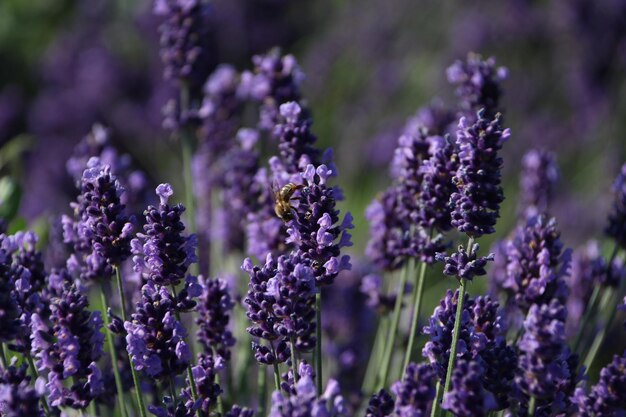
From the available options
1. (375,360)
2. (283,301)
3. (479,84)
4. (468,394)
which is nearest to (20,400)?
(283,301)

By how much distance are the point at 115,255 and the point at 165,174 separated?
403cm

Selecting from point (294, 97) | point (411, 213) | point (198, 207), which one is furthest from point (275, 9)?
point (411, 213)

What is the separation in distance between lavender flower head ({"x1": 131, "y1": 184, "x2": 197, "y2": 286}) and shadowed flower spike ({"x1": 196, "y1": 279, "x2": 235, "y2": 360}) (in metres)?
0.20

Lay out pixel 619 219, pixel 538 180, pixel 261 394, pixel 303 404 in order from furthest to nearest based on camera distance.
Result: pixel 538 180 → pixel 619 219 → pixel 261 394 → pixel 303 404

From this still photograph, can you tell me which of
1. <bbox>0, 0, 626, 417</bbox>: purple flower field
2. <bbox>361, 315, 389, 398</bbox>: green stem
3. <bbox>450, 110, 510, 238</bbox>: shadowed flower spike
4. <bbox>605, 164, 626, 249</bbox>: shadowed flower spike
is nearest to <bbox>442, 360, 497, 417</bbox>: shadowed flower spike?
<bbox>0, 0, 626, 417</bbox>: purple flower field

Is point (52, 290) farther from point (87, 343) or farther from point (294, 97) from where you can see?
point (294, 97)

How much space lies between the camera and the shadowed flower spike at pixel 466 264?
1833 millimetres

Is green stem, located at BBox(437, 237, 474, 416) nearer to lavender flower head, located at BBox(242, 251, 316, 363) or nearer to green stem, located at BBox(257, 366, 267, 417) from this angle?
lavender flower head, located at BBox(242, 251, 316, 363)

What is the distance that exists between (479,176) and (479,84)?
0.75 meters

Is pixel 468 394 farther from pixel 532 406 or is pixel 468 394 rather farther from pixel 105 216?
pixel 105 216

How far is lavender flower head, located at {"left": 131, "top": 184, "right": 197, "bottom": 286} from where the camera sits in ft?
5.85

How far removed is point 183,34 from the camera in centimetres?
299

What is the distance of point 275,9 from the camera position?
23.2ft

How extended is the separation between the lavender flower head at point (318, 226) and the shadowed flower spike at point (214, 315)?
0.90 feet
